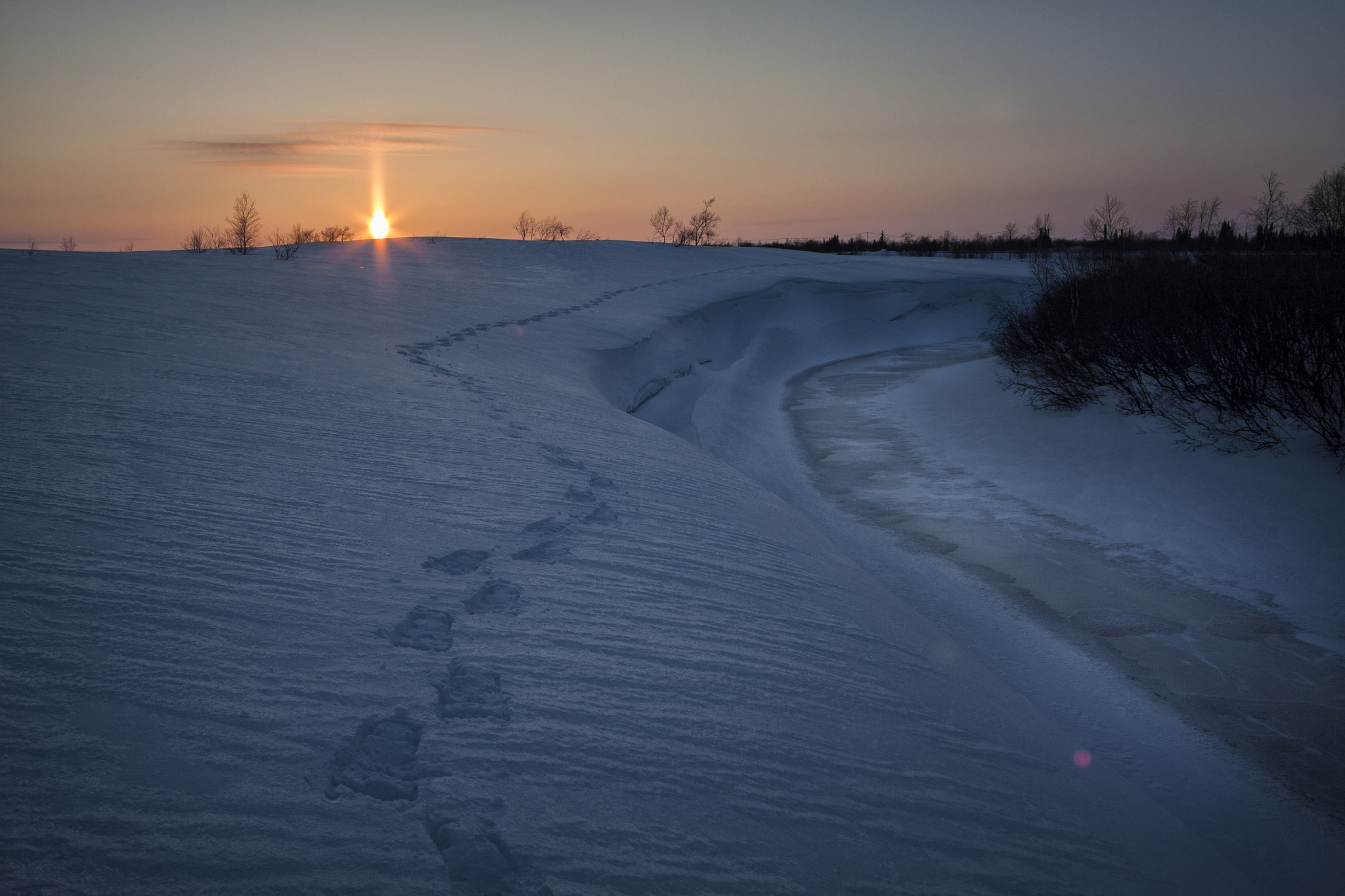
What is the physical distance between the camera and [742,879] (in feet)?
6.13

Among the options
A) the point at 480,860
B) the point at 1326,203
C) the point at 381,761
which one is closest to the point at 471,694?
the point at 381,761

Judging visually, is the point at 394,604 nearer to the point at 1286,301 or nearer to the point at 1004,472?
the point at 1004,472

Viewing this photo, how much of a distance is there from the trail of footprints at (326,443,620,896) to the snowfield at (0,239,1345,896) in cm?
1

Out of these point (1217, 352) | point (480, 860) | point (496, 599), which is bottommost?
point (480, 860)

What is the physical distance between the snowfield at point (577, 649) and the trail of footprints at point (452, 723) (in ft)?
0.04

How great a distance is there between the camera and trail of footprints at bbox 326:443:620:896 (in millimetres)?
1723

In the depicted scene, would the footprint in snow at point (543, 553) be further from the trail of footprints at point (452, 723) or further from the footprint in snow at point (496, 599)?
the footprint in snow at point (496, 599)

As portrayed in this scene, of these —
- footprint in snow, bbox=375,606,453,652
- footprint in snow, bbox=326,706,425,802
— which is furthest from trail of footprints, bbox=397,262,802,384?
footprint in snow, bbox=326,706,425,802

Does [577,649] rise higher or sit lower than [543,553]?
lower

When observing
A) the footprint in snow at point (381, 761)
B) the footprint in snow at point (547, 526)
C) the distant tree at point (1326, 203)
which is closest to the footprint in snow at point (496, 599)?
the footprint in snow at point (547, 526)

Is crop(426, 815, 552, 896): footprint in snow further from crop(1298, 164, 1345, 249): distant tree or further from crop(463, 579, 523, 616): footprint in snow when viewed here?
crop(1298, 164, 1345, 249): distant tree

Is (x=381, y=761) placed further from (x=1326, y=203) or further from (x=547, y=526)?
→ (x=1326, y=203)

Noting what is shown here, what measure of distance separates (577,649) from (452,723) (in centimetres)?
64

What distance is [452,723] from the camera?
2.17m
